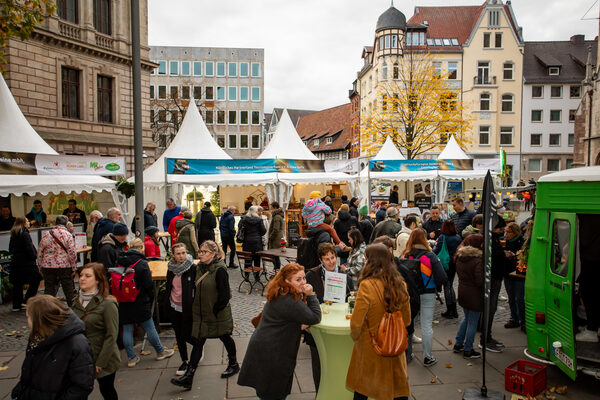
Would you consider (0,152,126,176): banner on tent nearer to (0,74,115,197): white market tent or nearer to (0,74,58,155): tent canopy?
(0,74,115,197): white market tent

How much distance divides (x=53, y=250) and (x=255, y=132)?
5374 centimetres

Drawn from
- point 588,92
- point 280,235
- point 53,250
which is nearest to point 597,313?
point 280,235

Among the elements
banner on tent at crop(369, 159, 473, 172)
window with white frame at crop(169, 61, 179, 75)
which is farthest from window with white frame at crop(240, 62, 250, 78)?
banner on tent at crop(369, 159, 473, 172)

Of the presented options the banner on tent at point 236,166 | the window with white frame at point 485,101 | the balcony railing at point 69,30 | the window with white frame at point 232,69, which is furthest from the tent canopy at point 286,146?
the window with white frame at point 232,69

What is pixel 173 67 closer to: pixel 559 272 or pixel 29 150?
pixel 29 150

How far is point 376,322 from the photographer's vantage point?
372cm

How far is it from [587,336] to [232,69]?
58.5 m

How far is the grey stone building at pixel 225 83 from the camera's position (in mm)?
58938

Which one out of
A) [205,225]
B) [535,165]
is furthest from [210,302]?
[535,165]

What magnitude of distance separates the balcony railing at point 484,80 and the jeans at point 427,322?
41.5 metres

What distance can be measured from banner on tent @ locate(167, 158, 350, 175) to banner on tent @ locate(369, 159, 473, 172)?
279 cm

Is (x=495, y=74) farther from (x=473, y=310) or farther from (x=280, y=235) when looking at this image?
(x=473, y=310)

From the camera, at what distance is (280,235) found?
11648 millimetres

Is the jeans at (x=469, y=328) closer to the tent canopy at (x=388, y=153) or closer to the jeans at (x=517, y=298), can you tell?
the jeans at (x=517, y=298)
